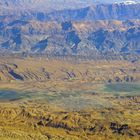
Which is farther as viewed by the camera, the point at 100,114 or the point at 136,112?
the point at 136,112

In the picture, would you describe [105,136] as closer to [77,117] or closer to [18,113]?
[77,117]

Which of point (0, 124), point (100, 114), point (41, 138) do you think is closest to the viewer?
point (41, 138)

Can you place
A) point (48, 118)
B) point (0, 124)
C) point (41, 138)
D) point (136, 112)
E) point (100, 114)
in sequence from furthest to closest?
1. point (136, 112)
2. point (100, 114)
3. point (48, 118)
4. point (0, 124)
5. point (41, 138)

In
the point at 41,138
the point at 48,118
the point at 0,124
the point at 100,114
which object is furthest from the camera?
the point at 100,114

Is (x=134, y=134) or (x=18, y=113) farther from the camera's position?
(x=18, y=113)

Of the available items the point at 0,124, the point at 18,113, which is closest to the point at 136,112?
the point at 18,113

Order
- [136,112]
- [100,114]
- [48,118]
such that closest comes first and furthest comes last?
[48,118] < [100,114] < [136,112]

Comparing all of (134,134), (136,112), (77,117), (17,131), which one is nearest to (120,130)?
(134,134)

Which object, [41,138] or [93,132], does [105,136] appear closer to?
[93,132]

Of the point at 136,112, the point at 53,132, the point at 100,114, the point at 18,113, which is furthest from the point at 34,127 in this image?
the point at 136,112
